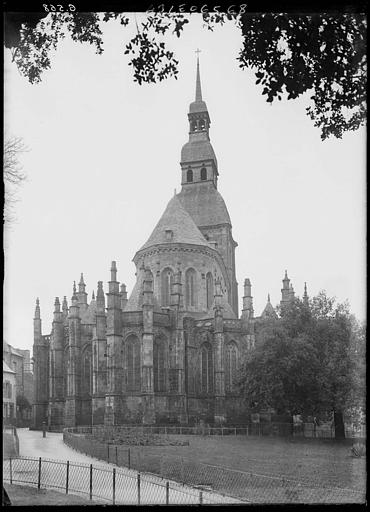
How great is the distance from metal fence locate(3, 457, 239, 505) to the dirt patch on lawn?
0.62 ft

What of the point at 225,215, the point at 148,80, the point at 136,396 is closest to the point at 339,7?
the point at 148,80

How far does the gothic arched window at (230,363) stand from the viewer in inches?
2216

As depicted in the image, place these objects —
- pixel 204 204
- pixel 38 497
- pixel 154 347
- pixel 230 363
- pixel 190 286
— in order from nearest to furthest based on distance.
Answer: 1. pixel 38 497
2. pixel 154 347
3. pixel 230 363
4. pixel 190 286
5. pixel 204 204

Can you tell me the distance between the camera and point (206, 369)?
57281mm

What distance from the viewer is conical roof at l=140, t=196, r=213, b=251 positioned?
63.6 metres

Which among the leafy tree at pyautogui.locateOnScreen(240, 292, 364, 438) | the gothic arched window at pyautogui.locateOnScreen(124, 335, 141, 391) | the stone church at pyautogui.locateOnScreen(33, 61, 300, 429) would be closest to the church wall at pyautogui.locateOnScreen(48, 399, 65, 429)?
the stone church at pyautogui.locateOnScreen(33, 61, 300, 429)

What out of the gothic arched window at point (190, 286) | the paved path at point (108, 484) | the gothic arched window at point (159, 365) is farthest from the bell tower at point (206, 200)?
the paved path at point (108, 484)

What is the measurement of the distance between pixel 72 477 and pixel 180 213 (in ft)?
179

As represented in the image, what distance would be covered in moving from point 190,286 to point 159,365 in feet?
34.9

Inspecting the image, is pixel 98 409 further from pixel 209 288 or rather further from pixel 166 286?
pixel 209 288

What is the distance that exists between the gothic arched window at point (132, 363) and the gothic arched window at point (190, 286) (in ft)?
31.0

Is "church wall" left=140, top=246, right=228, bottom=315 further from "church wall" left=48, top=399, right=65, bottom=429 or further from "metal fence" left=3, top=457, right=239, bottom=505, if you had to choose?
"metal fence" left=3, top=457, right=239, bottom=505

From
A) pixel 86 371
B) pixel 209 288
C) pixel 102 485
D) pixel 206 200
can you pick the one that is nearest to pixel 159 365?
pixel 86 371

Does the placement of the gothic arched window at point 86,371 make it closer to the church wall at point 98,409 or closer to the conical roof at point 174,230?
the church wall at point 98,409
